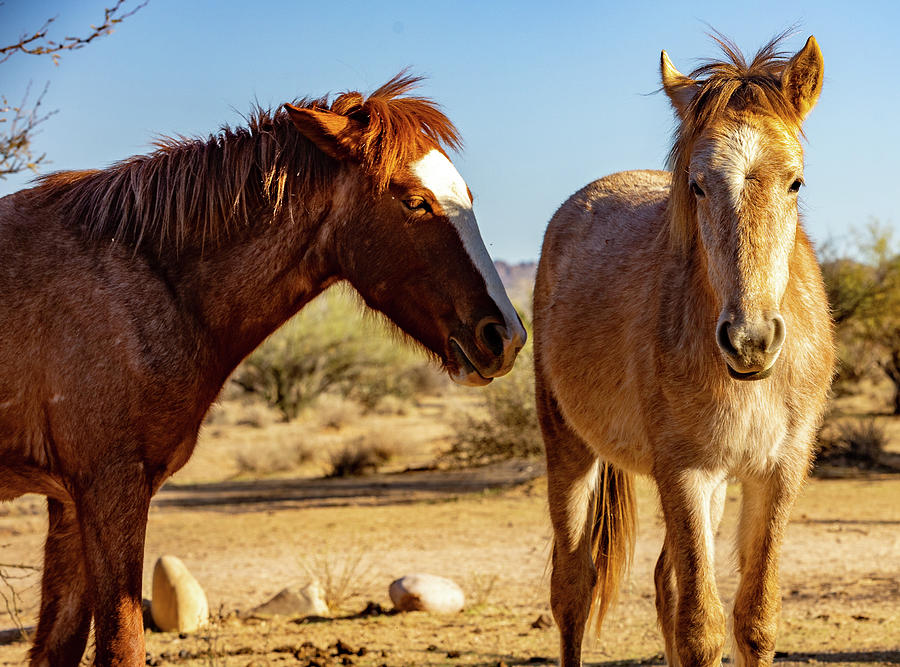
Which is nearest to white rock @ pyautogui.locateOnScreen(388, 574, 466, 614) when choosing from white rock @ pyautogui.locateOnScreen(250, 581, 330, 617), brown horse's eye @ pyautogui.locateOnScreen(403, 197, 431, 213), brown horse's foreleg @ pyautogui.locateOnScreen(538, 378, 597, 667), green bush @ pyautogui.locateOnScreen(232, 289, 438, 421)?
white rock @ pyautogui.locateOnScreen(250, 581, 330, 617)

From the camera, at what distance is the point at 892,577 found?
7.07 metres

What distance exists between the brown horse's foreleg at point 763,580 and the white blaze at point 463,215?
4.09ft

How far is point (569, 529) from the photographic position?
4.70 meters

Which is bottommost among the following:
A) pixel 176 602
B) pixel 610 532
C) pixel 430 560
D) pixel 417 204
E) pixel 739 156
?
pixel 430 560

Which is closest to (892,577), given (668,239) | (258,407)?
(668,239)

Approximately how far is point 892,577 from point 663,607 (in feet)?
11.9

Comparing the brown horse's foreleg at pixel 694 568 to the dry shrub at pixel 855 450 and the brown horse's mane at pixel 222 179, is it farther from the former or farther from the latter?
the dry shrub at pixel 855 450

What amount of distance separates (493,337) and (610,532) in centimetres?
229

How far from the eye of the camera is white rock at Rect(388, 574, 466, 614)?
6590 millimetres

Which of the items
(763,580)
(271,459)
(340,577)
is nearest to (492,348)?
(763,580)

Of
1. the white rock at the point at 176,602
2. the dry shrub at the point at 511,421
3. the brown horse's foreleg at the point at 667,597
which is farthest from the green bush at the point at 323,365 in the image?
the brown horse's foreleg at the point at 667,597

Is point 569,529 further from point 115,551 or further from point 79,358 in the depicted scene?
point 79,358

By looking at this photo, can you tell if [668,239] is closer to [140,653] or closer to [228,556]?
[140,653]

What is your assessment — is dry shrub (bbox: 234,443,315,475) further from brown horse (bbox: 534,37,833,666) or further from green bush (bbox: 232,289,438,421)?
brown horse (bbox: 534,37,833,666)
